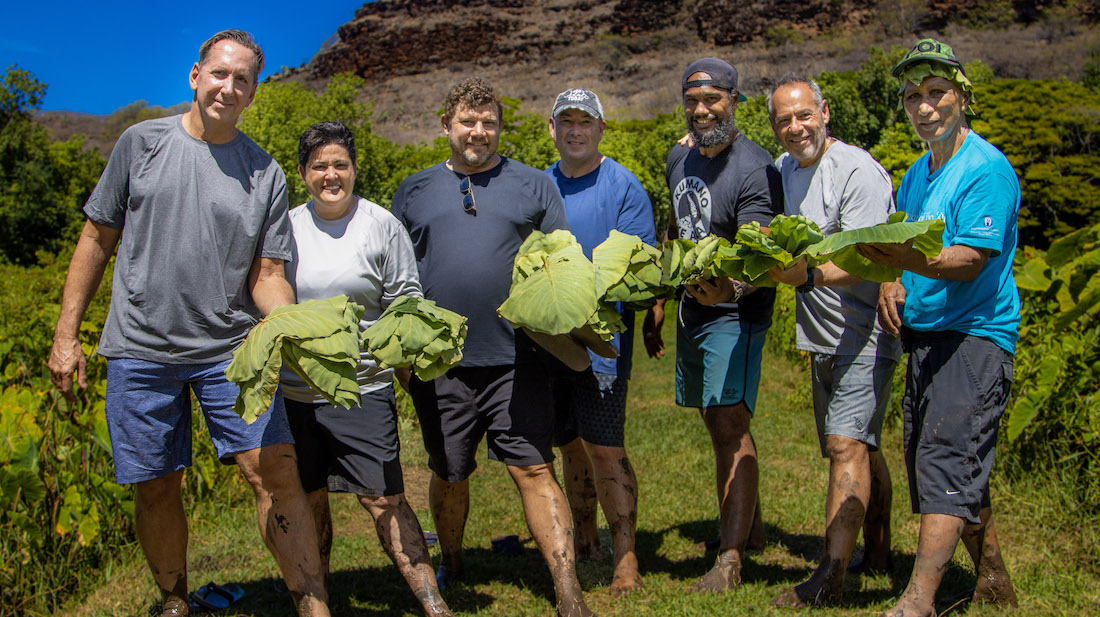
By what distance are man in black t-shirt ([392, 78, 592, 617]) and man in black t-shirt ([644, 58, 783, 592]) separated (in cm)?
77

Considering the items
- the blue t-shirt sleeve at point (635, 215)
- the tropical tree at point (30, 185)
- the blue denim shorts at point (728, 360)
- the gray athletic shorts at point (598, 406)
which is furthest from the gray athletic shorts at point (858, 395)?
the tropical tree at point (30, 185)

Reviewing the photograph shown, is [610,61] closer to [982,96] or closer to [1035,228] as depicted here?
[982,96]

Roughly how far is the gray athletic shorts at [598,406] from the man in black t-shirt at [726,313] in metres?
0.36

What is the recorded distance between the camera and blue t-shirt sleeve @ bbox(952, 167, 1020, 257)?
3035 mm

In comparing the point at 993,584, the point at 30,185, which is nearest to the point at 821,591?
the point at 993,584

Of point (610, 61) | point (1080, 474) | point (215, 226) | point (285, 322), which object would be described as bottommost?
point (1080, 474)

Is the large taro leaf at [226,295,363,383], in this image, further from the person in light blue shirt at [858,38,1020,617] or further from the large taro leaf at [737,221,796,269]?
the person in light blue shirt at [858,38,1020,617]

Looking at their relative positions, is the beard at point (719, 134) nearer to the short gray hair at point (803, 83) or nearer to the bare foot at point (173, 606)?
the short gray hair at point (803, 83)

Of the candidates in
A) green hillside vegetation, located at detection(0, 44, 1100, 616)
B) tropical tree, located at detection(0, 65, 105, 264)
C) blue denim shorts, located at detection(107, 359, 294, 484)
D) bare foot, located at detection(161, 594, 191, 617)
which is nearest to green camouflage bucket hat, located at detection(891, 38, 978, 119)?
green hillside vegetation, located at detection(0, 44, 1100, 616)

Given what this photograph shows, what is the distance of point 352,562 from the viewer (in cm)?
450

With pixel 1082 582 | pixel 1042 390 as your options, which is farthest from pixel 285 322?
pixel 1042 390

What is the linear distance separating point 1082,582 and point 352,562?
11.5 feet

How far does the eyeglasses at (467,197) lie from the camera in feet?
11.9

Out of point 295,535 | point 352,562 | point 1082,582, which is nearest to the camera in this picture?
point 295,535
